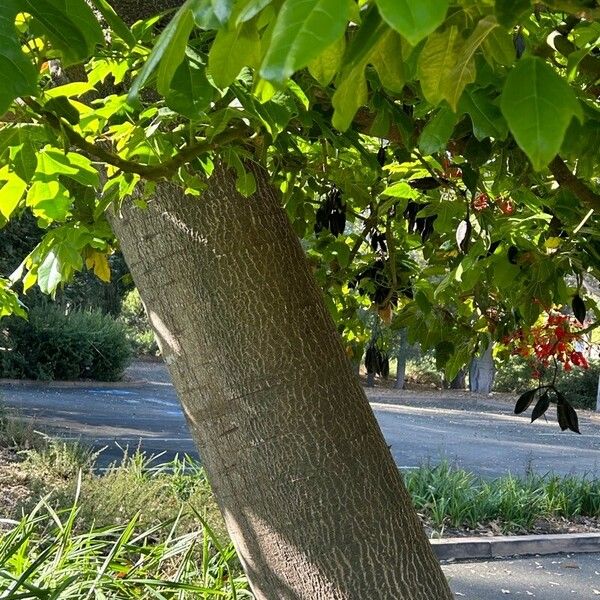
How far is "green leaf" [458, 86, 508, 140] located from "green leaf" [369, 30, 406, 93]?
1.26 ft

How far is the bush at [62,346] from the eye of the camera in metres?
23.7

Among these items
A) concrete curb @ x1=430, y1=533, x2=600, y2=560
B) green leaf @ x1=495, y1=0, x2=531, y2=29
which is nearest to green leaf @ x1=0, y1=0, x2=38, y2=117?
green leaf @ x1=495, y1=0, x2=531, y2=29

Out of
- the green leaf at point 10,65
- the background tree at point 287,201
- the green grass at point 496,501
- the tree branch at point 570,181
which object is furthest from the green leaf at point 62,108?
the green grass at point 496,501

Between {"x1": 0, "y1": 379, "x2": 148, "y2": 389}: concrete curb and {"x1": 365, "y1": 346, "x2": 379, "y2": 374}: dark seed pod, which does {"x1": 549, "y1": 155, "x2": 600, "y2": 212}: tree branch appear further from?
{"x1": 0, "y1": 379, "x2": 148, "y2": 389}: concrete curb

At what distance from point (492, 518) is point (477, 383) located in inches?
994

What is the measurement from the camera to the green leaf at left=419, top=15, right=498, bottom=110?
887 millimetres

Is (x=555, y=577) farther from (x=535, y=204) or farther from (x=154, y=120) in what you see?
(x=154, y=120)

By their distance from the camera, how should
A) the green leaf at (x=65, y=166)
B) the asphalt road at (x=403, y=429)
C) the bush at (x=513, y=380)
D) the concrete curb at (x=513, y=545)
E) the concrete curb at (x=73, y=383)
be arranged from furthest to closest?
1. the bush at (x=513, y=380)
2. the concrete curb at (x=73, y=383)
3. the asphalt road at (x=403, y=429)
4. the concrete curb at (x=513, y=545)
5. the green leaf at (x=65, y=166)

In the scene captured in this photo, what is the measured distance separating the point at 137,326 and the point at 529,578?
34.3m

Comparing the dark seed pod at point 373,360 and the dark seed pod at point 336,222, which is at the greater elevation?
the dark seed pod at point 336,222

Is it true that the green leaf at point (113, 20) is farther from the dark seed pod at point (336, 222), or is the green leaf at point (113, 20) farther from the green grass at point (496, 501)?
the green grass at point (496, 501)

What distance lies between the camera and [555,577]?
8086 mm

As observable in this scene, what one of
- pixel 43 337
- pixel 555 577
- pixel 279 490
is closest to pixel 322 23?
pixel 279 490

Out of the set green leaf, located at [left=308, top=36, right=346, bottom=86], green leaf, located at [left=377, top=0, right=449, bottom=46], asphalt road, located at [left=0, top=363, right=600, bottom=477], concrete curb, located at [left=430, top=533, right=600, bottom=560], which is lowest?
concrete curb, located at [left=430, top=533, right=600, bottom=560]
